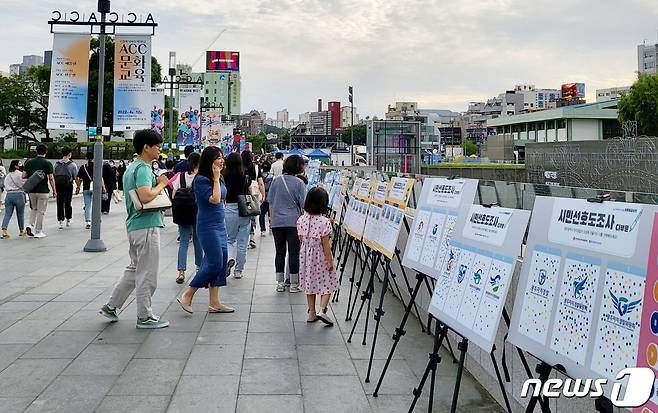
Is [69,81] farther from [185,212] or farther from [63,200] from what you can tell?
[63,200]

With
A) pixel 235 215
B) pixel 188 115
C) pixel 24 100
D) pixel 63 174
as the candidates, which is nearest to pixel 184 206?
pixel 235 215

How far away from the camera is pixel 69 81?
10.9 metres

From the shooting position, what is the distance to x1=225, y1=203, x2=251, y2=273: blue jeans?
825 centimetres

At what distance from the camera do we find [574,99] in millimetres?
108500

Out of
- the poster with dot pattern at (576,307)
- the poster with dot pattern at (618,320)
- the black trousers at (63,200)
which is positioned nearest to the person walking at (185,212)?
the poster with dot pattern at (576,307)

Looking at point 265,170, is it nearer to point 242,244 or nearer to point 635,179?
point 242,244

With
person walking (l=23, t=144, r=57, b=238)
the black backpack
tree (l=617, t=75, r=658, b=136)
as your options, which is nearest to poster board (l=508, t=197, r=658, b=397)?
the black backpack

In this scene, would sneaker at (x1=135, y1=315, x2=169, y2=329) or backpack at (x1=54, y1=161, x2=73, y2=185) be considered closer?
sneaker at (x1=135, y1=315, x2=169, y2=329)

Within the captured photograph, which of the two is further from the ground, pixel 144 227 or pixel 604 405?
pixel 144 227

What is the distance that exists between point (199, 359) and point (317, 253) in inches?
70.7

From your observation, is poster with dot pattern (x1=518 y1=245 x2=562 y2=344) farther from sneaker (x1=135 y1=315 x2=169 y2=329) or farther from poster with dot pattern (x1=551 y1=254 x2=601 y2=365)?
sneaker (x1=135 y1=315 x2=169 y2=329)

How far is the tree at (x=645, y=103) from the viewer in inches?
2095

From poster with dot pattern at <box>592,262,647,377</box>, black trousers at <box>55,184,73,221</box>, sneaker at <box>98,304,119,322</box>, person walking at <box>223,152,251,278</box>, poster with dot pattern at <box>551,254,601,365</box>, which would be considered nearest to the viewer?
poster with dot pattern at <box>592,262,647,377</box>

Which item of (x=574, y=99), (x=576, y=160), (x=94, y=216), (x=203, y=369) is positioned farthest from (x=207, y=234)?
(x=574, y=99)
